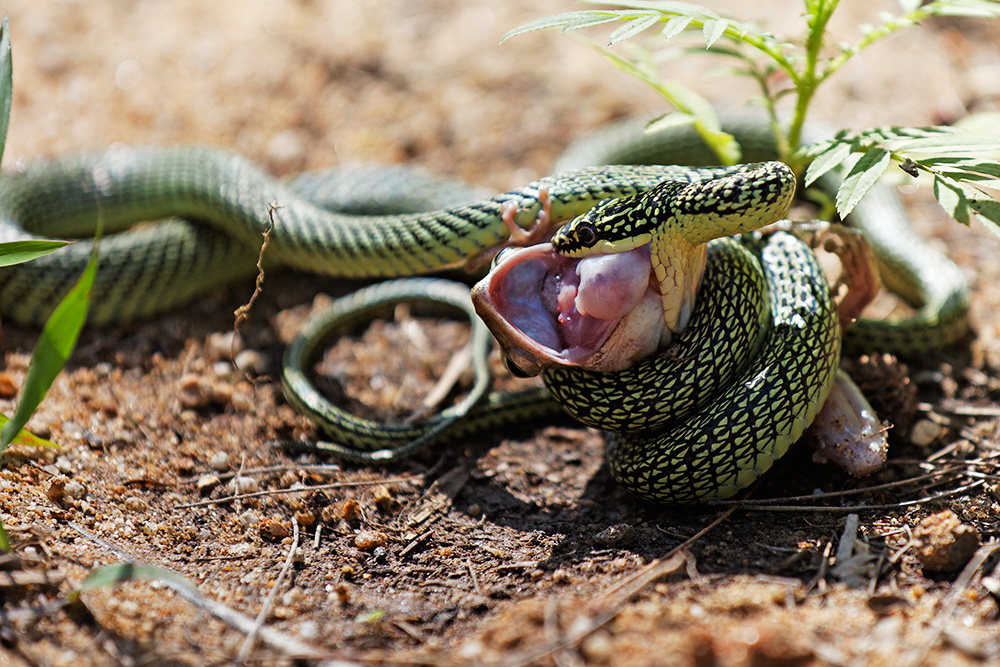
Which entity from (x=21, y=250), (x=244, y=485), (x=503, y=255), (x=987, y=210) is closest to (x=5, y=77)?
(x=21, y=250)

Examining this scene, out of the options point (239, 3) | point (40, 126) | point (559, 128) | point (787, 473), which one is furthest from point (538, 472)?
point (239, 3)

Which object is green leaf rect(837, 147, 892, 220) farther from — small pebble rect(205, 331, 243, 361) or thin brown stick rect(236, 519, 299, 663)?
small pebble rect(205, 331, 243, 361)

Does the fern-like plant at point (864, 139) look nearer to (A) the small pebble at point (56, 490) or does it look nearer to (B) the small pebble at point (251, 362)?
(B) the small pebble at point (251, 362)

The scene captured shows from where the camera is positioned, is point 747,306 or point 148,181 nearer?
point 747,306

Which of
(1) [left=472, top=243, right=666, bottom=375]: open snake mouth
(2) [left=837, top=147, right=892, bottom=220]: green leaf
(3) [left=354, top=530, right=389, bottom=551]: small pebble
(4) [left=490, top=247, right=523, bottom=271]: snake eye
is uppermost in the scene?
(2) [left=837, top=147, right=892, bottom=220]: green leaf

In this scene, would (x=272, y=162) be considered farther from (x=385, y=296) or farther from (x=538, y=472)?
(x=538, y=472)

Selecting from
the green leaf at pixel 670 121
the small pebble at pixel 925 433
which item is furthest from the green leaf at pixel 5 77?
the small pebble at pixel 925 433

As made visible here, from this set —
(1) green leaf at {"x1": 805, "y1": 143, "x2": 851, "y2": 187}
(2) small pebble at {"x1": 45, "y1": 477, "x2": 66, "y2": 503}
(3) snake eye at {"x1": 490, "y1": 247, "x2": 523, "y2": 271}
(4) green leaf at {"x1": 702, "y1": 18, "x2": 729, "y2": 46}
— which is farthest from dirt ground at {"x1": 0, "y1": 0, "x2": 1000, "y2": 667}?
(4) green leaf at {"x1": 702, "y1": 18, "x2": 729, "y2": 46}
